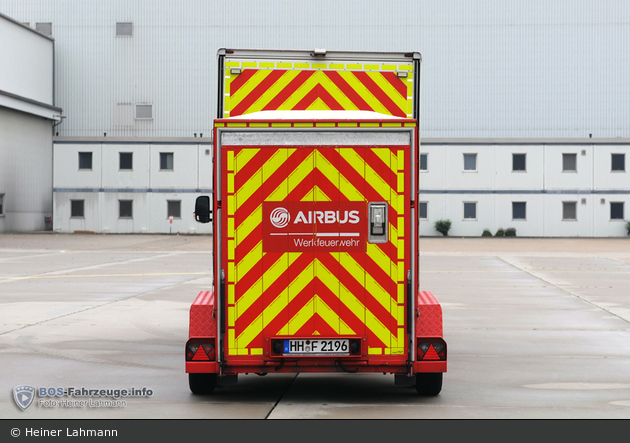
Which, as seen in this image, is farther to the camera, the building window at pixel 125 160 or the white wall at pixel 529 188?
the building window at pixel 125 160

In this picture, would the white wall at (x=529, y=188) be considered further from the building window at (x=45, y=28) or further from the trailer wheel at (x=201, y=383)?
the trailer wheel at (x=201, y=383)

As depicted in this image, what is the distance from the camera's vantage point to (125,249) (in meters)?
38.6

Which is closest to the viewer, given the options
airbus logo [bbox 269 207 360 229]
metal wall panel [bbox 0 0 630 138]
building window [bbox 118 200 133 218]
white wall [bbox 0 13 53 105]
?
airbus logo [bbox 269 207 360 229]

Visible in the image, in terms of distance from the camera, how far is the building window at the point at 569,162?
5675 centimetres

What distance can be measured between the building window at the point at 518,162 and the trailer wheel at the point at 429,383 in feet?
166

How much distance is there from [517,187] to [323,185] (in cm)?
5102

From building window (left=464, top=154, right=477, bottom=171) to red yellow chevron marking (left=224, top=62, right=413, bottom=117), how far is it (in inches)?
1909

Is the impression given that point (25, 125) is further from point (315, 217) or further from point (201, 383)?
point (315, 217)

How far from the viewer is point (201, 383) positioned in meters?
7.81

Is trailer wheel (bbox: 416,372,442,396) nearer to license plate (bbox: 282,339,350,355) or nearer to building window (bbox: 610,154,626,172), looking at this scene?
license plate (bbox: 282,339,350,355)

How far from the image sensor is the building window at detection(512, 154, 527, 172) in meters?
56.8

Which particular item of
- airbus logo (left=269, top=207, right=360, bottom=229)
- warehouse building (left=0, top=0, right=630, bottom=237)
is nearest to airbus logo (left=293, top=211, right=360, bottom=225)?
airbus logo (left=269, top=207, right=360, bottom=229)

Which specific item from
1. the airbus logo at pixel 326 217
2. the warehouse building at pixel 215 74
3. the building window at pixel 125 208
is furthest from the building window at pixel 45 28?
the airbus logo at pixel 326 217
